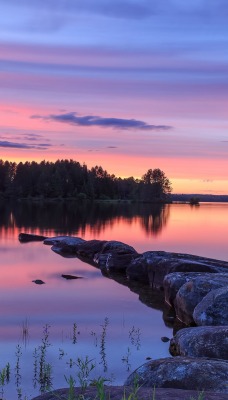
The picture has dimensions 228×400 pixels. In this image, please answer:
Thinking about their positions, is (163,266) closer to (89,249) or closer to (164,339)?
(164,339)

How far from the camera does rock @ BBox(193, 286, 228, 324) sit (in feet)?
41.8

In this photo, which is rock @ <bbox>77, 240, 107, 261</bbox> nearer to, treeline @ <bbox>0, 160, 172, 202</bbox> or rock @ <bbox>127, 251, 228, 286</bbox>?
rock @ <bbox>127, 251, 228, 286</bbox>

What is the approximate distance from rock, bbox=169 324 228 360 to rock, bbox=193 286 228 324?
6.62ft

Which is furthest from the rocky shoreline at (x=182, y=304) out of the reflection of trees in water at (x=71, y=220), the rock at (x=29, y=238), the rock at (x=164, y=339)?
the reflection of trees in water at (x=71, y=220)

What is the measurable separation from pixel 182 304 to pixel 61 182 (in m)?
139

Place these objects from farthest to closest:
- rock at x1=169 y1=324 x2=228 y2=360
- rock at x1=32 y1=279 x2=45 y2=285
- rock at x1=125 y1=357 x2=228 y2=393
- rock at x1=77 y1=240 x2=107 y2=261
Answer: rock at x1=77 y1=240 x2=107 y2=261
rock at x1=32 y1=279 x2=45 y2=285
rock at x1=169 y1=324 x2=228 y2=360
rock at x1=125 y1=357 x2=228 y2=393

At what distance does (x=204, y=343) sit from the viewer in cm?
1003

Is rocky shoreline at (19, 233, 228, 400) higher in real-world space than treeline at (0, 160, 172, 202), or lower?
lower

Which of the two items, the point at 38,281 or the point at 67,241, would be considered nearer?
the point at 38,281

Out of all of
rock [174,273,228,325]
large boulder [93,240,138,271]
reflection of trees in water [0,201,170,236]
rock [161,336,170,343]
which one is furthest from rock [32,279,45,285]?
reflection of trees in water [0,201,170,236]

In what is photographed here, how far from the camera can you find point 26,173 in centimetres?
15400

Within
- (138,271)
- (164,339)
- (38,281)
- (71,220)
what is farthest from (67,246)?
(71,220)

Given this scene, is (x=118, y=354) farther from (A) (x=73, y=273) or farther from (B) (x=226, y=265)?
(A) (x=73, y=273)

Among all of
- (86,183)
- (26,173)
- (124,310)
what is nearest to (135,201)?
(86,183)
